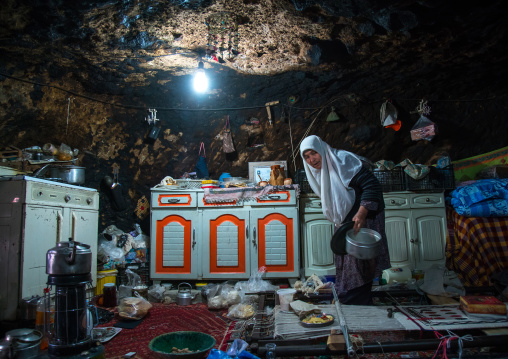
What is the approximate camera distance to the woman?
2.51m

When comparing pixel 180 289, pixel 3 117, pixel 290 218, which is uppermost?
pixel 3 117

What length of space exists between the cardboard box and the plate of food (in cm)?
92

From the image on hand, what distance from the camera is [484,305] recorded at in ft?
6.84

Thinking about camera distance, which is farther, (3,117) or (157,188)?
(157,188)

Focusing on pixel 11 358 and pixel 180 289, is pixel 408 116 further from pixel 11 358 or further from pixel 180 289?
pixel 11 358

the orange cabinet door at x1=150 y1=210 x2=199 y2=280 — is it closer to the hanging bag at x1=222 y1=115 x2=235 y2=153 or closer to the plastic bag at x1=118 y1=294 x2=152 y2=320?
the plastic bag at x1=118 y1=294 x2=152 y2=320

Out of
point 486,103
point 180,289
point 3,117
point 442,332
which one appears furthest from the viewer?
point 486,103

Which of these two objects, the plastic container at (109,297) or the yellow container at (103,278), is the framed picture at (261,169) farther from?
the plastic container at (109,297)

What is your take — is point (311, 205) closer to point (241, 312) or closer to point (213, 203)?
point (213, 203)

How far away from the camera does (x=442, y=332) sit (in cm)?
184

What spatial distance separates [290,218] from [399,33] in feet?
8.58

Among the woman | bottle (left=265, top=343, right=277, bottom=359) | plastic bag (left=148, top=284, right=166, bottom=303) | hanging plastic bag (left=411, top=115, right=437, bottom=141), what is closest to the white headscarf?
the woman

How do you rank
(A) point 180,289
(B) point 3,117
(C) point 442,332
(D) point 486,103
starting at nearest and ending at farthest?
1. (C) point 442,332
2. (B) point 3,117
3. (A) point 180,289
4. (D) point 486,103

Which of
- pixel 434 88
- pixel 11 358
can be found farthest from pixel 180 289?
pixel 434 88
